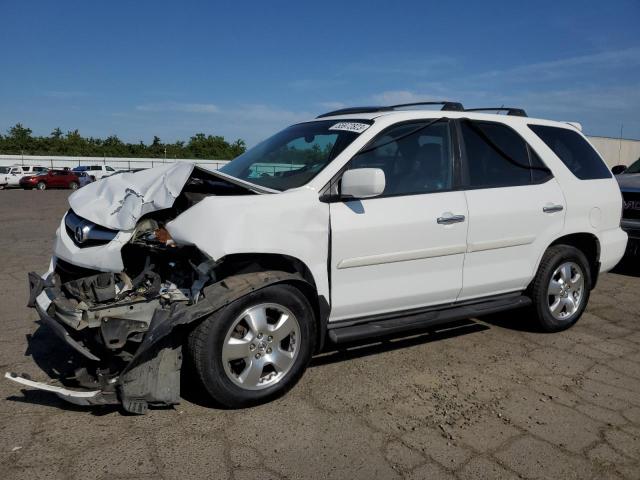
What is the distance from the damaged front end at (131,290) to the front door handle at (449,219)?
55.5 inches

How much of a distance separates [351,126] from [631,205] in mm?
4983

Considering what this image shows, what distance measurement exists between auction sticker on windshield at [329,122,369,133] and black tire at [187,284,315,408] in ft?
4.36

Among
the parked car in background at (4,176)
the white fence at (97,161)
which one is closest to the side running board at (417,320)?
the white fence at (97,161)

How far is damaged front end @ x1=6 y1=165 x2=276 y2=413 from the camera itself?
2.97 m

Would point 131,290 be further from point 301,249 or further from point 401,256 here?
point 401,256

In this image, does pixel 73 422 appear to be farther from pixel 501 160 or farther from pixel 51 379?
pixel 501 160

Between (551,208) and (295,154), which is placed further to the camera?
(551,208)

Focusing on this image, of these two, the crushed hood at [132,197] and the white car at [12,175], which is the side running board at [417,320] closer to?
the crushed hood at [132,197]

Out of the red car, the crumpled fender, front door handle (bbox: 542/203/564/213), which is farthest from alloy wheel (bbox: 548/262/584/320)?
the red car

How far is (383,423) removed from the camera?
3117 mm

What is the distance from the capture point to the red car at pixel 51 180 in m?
32.2

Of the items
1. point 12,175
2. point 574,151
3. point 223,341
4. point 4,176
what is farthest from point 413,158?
point 12,175

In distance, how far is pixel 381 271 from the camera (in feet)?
11.9

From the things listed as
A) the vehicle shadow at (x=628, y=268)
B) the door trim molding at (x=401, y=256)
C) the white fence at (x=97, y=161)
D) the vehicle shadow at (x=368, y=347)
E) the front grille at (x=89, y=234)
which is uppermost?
→ the white fence at (x=97, y=161)
